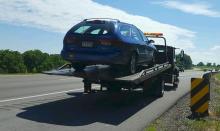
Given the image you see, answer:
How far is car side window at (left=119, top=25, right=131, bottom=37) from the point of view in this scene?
13388 millimetres

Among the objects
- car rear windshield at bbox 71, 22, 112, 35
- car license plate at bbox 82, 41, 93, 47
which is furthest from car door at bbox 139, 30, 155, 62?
car license plate at bbox 82, 41, 93, 47

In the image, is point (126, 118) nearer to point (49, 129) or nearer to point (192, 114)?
point (192, 114)

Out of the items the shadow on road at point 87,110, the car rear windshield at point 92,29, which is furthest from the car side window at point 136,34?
the shadow on road at point 87,110

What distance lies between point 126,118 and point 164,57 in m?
9.66

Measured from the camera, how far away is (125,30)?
45.2 ft

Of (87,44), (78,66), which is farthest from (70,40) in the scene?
(78,66)

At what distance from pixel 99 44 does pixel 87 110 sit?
5.85 ft

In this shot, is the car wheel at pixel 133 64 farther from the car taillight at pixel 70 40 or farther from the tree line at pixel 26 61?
the tree line at pixel 26 61

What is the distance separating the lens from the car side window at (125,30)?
1339 centimetres

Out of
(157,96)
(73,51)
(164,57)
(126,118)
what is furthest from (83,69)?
(164,57)

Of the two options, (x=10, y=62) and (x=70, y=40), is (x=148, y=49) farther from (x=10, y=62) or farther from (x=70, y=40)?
(x=10, y=62)

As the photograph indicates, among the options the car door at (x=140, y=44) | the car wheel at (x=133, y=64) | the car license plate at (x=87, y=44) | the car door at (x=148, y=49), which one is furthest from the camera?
the car door at (x=148, y=49)

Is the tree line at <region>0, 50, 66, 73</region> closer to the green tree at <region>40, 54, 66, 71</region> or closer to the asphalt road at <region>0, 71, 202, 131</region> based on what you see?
the green tree at <region>40, 54, 66, 71</region>

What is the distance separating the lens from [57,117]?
11.0 meters
